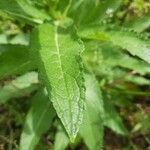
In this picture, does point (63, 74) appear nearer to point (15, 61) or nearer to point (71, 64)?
point (71, 64)

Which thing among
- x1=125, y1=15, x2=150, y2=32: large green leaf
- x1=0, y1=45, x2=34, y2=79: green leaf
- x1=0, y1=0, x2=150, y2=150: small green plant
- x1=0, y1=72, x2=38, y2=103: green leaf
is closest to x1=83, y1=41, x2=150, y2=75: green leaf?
x1=0, y1=0, x2=150, y2=150: small green plant

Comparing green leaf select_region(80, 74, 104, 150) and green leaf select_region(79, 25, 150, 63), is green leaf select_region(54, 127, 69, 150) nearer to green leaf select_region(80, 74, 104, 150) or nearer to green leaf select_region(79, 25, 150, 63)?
green leaf select_region(80, 74, 104, 150)

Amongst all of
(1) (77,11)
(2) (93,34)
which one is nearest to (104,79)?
(1) (77,11)

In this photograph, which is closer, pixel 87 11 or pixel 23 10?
pixel 23 10

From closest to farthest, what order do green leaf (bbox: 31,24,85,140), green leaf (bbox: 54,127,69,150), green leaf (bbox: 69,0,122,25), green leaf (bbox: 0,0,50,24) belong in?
green leaf (bbox: 31,24,85,140)
green leaf (bbox: 0,0,50,24)
green leaf (bbox: 69,0,122,25)
green leaf (bbox: 54,127,69,150)

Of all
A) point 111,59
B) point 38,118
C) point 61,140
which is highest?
point 111,59

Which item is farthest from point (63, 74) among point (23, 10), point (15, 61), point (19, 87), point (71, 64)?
point (19, 87)

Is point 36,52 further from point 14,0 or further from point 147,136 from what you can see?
point 147,136
